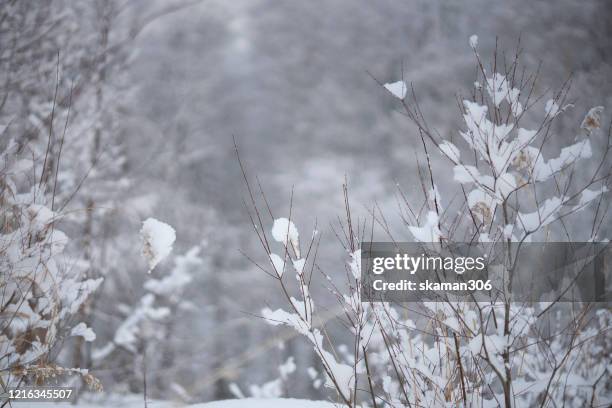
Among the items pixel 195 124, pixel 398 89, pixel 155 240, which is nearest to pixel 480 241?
pixel 398 89

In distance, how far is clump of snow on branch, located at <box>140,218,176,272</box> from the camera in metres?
1.01

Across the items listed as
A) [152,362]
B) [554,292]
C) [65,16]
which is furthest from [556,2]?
[152,362]

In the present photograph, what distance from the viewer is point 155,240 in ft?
3.33

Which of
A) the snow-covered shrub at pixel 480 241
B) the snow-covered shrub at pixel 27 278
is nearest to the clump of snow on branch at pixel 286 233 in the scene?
the snow-covered shrub at pixel 480 241

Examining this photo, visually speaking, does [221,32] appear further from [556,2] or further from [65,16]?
[556,2]

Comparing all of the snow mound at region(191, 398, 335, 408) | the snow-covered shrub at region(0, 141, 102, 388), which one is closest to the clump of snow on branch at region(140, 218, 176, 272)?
the snow-covered shrub at region(0, 141, 102, 388)

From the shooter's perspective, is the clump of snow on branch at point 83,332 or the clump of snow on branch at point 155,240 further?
the clump of snow on branch at point 83,332

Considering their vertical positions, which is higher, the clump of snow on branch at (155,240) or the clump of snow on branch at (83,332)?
the clump of snow on branch at (155,240)

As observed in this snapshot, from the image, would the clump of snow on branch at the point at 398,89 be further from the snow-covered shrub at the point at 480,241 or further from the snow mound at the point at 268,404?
the snow mound at the point at 268,404

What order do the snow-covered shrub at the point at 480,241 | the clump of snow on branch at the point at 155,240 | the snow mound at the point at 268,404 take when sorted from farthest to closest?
the snow mound at the point at 268,404 < the clump of snow on branch at the point at 155,240 < the snow-covered shrub at the point at 480,241

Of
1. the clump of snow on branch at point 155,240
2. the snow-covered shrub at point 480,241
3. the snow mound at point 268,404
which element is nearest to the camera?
the snow-covered shrub at point 480,241

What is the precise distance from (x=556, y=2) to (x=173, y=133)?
14.6 feet

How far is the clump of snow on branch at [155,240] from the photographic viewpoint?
1009mm

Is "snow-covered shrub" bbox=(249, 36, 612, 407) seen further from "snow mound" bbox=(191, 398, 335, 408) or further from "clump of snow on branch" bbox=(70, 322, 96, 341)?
"clump of snow on branch" bbox=(70, 322, 96, 341)
